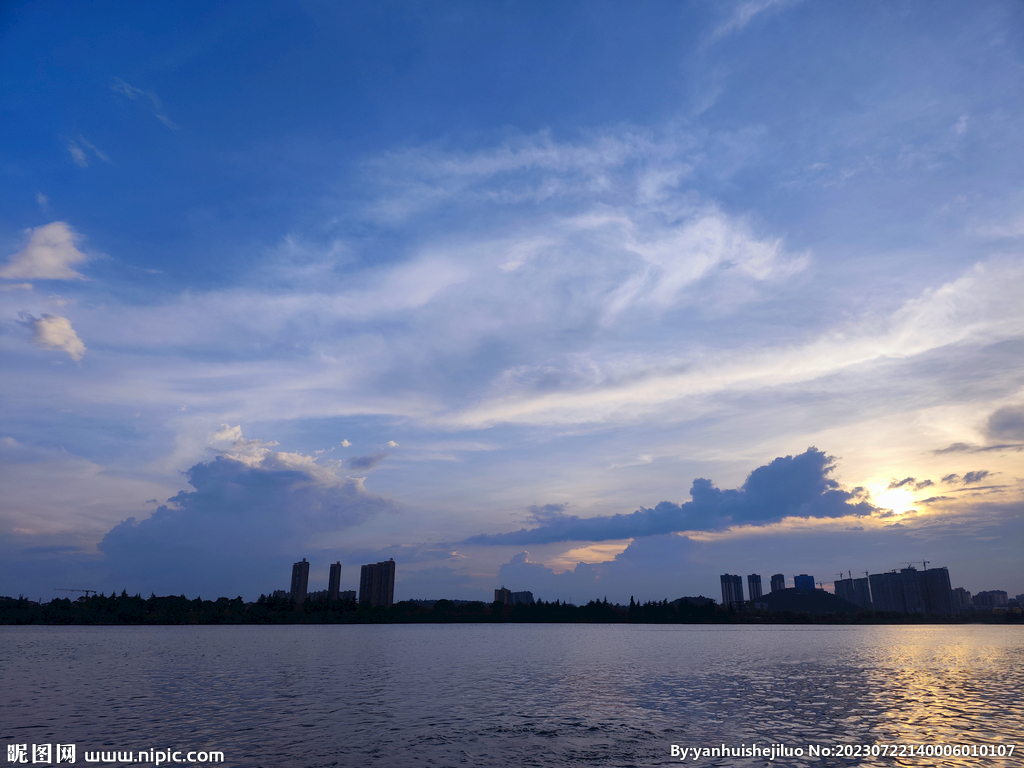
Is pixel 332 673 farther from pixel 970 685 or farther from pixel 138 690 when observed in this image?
pixel 970 685

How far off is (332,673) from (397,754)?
198 feet

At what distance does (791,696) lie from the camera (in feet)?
213

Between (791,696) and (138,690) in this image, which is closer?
(791,696)

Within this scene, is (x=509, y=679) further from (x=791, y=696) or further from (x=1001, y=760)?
(x=1001, y=760)

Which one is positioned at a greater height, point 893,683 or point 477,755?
point 477,755

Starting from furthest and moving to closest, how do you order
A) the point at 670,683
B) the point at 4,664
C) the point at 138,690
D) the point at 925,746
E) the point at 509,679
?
the point at 4,664 < the point at 509,679 < the point at 670,683 < the point at 138,690 < the point at 925,746

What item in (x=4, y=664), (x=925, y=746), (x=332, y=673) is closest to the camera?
(x=925, y=746)

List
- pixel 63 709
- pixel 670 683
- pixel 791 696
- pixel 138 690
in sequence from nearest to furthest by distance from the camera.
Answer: pixel 63 709 < pixel 791 696 < pixel 138 690 < pixel 670 683

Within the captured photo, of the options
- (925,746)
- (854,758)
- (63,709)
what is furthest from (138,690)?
(925,746)

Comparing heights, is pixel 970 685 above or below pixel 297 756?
below

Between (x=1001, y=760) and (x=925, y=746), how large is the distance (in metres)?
4.46

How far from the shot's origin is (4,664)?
103188 mm

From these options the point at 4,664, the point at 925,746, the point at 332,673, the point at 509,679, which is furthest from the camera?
the point at 4,664

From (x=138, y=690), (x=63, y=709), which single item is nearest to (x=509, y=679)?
(x=138, y=690)
